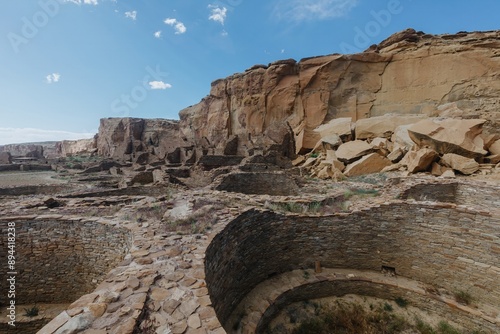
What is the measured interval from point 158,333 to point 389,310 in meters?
6.06

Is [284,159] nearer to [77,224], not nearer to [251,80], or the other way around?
[251,80]

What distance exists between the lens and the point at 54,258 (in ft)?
16.7

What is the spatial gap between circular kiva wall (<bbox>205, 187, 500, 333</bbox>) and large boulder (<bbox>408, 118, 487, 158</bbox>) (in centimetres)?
843

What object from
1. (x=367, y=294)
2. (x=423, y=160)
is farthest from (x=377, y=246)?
(x=423, y=160)

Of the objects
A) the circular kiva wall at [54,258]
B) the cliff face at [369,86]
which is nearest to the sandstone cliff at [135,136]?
the cliff face at [369,86]

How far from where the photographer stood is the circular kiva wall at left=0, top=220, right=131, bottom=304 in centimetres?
499

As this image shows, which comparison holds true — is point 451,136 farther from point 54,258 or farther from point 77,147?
point 77,147

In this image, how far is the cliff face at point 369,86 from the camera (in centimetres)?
1816

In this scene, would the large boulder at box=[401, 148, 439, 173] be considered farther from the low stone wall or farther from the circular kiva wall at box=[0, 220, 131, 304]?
the circular kiva wall at box=[0, 220, 131, 304]

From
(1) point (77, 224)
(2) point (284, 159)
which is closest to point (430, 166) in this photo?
(2) point (284, 159)

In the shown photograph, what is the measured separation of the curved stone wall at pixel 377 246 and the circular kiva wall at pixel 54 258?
9.90 feet

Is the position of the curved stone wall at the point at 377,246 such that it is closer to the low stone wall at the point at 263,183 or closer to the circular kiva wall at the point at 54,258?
the circular kiva wall at the point at 54,258

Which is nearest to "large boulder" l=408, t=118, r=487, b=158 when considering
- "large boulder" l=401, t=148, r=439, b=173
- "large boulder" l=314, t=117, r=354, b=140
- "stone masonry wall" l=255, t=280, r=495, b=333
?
"large boulder" l=401, t=148, r=439, b=173

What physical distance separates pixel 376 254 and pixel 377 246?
25 cm
